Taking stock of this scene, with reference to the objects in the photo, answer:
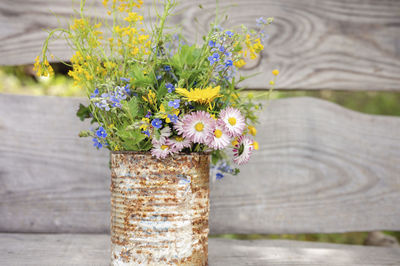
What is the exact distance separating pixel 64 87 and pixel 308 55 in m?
1.04

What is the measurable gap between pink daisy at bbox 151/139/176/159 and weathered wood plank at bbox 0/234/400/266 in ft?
1.13

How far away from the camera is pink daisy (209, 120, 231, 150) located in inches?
29.3

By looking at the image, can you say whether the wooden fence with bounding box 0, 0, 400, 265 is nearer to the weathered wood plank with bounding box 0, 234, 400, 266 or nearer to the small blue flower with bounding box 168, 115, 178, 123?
the weathered wood plank with bounding box 0, 234, 400, 266

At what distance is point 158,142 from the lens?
764 millimetres

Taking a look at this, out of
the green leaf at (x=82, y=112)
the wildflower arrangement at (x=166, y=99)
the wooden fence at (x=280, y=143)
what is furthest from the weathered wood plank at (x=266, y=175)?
the wildflower arrangement at (x=166, y=99)

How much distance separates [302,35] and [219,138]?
2.17 ft

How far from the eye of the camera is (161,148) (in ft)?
2.52

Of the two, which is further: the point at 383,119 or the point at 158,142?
the point at 383,119

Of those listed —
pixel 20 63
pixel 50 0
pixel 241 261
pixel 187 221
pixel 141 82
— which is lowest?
pixel 241 261

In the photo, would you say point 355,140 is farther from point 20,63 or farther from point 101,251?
point 20,63

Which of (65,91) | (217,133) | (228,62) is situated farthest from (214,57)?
(65,91)

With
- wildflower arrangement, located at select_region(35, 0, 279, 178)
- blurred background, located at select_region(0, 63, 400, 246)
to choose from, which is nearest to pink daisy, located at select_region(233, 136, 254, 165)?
wildflower arrangement, located at select_region(35, 0, 279, 178)

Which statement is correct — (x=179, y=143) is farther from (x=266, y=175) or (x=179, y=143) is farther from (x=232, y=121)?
(x=266, y=175)

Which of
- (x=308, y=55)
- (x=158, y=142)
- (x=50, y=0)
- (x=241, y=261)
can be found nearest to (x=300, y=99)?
(x=308, y=55)
